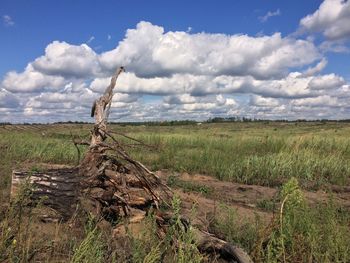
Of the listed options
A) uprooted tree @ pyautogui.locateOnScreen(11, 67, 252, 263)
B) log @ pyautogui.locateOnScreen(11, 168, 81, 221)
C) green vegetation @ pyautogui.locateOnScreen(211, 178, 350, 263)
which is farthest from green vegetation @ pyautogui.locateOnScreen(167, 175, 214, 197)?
green vegetation @ pyautogui.locateOnScreen(211, 178, 350, 263)

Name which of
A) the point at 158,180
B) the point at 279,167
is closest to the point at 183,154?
the point at 279,167

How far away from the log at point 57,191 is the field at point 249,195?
0.26 m

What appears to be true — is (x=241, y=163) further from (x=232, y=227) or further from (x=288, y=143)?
(x=232, y=227)

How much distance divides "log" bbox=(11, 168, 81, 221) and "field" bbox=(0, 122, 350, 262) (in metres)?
0.26

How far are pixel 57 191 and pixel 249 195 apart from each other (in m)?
4.99

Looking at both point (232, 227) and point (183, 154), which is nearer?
point (232, 227)

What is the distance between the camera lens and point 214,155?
1417cm

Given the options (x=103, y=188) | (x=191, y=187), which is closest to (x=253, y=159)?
(x=191, y=187)

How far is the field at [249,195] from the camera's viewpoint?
4.25 meters

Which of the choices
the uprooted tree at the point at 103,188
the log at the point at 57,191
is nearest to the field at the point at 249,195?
the log at the point at 57,191

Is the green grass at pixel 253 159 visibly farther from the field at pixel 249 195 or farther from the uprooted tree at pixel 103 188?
the uprooted tree at pixel 103 188

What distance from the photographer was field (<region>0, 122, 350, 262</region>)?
425 cm

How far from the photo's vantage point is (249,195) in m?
9.71

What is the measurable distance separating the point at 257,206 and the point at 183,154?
7410 mm
